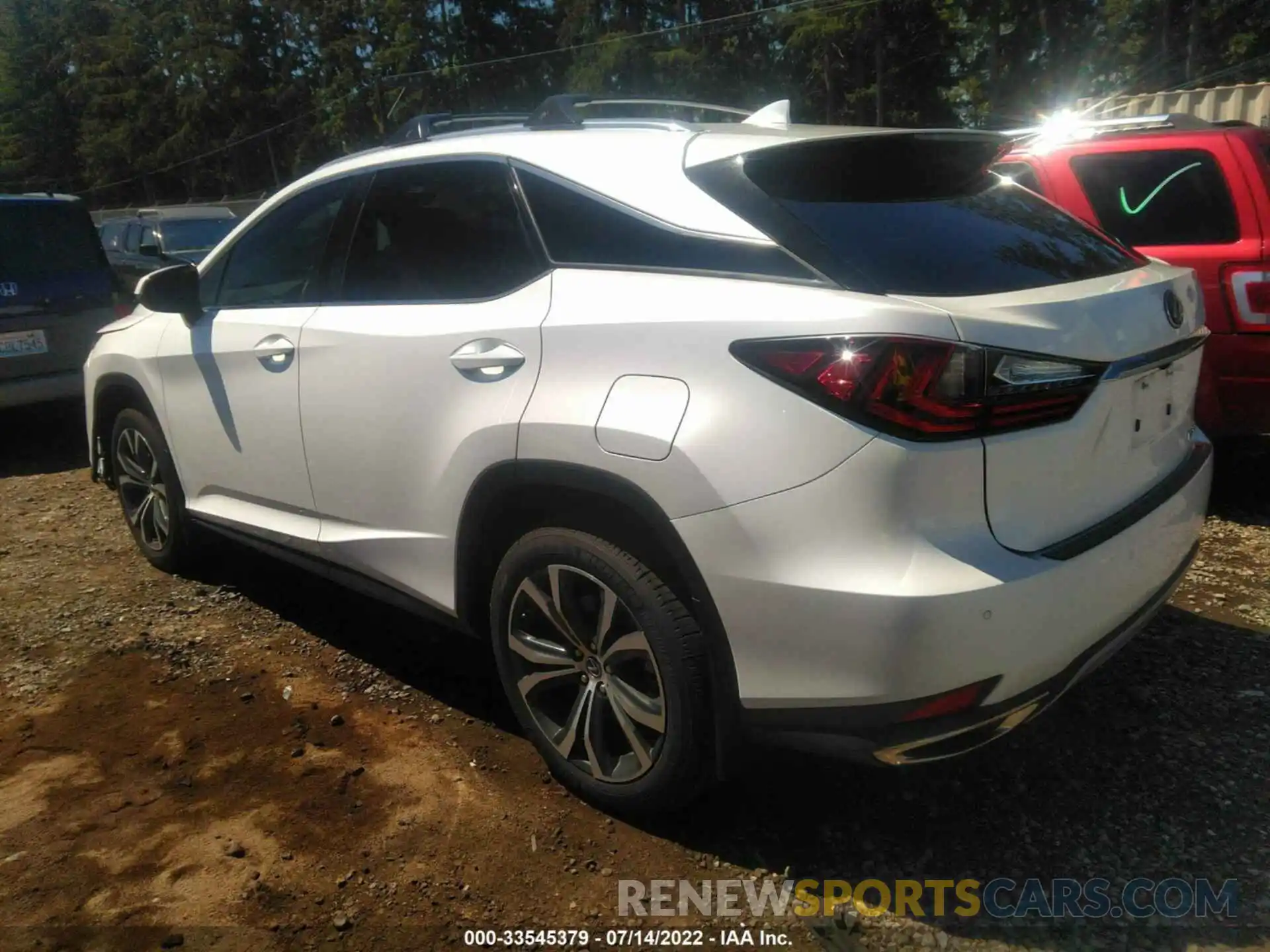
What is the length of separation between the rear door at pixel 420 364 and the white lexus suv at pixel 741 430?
0.01 meters

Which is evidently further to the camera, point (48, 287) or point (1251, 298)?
point (48, 287)

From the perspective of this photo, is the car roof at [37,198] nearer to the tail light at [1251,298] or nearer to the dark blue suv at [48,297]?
the dark blue suv at [48,297]

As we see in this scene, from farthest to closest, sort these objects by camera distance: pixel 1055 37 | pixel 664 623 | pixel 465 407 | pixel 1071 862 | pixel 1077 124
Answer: pixel 1055 37
pixel 1077 124
pixel 465 407
pixel 1071 862
pixel 664 623

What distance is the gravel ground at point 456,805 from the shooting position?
8.03ft

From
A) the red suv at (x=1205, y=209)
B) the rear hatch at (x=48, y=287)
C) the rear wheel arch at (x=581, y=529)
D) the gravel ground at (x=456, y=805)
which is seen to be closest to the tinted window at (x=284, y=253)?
the rear wheel arch at (x=581, y=529)

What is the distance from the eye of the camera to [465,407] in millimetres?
2715

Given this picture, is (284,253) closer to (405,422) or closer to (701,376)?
(405,422)

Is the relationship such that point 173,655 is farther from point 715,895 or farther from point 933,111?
point 933,111

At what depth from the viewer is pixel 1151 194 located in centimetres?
496

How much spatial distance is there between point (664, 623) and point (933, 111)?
136 ft

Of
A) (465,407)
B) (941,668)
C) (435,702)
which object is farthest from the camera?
(435,702)

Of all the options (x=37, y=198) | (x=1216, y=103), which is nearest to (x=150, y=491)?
(x=37, y=198)

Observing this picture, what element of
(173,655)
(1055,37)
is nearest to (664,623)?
(173,655)

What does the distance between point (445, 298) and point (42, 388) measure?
5204 millimetres
